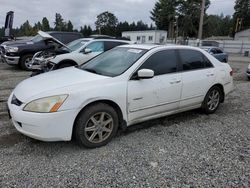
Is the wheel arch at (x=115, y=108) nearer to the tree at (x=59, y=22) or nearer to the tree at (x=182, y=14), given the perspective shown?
the tree at (x=182, y=14)

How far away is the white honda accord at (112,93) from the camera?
9.45 ft

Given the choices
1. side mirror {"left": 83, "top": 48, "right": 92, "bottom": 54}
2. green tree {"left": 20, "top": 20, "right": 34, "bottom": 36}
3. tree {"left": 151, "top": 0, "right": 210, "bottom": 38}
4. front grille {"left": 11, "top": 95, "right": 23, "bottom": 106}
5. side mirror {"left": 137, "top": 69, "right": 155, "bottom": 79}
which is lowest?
front grille {"left": 11, "top": 95, "right": 23, "bottom": 106}

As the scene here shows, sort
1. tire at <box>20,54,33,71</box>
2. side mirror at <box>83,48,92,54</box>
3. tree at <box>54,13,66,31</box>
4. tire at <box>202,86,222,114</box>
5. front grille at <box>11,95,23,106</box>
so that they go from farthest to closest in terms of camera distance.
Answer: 1. tree at <box>54,13,66,31</box>
2. tire at <box>20,54,33,71</box>
3. side mirror at <box>83,48,92,54</box>
4. tire at <box>202,86,222,114</box>
5. front grille at <box>11,95,23,106</box>

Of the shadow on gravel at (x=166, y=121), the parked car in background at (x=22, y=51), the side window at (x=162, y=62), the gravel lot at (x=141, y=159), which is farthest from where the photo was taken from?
the parked car in background at (x=22, y=51)

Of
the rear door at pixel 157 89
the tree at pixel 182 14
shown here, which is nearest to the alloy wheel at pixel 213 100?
the rear door at pixel 157 89

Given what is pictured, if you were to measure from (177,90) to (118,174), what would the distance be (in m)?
1.96

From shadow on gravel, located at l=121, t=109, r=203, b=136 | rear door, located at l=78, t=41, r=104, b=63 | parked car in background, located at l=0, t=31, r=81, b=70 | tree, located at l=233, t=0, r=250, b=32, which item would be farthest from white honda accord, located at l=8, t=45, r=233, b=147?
tree, located at l=233, t=0, r=250, b=32

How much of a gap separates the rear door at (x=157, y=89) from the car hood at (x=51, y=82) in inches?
22.7

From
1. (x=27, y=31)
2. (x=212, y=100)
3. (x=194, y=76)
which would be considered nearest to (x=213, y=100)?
(x=212, y=100)

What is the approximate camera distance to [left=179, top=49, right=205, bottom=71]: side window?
4.21 metres

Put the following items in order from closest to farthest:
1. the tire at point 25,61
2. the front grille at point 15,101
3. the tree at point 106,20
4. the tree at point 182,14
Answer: the front grille at point 15,101
the tire at point 25,61
the tree at point 182,14
the tree at point 106,20

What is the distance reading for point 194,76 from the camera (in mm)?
4254

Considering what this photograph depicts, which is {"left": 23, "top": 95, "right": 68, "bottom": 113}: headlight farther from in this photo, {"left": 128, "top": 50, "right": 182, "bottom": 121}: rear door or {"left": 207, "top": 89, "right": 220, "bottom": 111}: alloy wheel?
{"left": 207, "top": 89, "right": 220, "bottom": 111}: alloy wheel

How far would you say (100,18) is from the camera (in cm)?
8881
